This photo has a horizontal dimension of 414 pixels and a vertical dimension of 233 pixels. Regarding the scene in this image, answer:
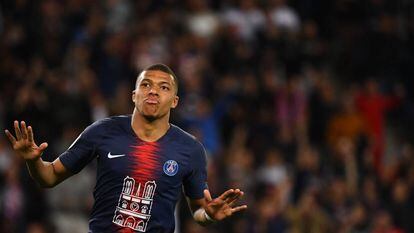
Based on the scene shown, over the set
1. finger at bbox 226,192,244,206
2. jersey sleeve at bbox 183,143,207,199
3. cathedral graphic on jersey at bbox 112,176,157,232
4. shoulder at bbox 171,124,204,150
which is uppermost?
shoulder at bbox 171,124,204,150

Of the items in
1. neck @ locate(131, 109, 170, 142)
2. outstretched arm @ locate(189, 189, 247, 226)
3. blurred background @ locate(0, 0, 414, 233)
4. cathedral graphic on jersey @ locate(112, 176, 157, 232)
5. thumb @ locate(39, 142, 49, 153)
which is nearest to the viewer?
thumb @ locate(39, 142, 49, 153)

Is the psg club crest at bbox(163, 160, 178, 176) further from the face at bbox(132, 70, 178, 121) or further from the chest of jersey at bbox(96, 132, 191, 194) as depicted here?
the face at bbox(132, 70, 178, 121)

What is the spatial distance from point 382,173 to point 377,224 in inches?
52.3

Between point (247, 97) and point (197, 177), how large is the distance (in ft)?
26.7

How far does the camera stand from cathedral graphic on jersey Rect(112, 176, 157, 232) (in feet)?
21.4

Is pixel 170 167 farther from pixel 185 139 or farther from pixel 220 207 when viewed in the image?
pixel 220 207

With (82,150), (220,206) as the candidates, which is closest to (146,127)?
(82,150)

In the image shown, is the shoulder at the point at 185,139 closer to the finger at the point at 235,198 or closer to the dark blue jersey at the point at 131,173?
the dark blue jersey at the point at 131,173

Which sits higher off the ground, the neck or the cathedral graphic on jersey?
the neck

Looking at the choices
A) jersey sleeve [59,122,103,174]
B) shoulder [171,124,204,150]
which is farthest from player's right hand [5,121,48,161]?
shoulder [171,124,204,150]

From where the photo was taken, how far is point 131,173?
662cm

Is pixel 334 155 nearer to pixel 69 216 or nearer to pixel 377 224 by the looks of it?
pixel 377 224

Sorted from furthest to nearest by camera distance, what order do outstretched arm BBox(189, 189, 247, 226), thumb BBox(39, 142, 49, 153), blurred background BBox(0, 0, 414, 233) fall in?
blurred background BBox(0, 0, 414, 233) < outstretched arm BBox(189, 189, 247, 226) < thumb BBox(39, 142, 49, 153)

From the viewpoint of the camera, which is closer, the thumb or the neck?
the thumb
